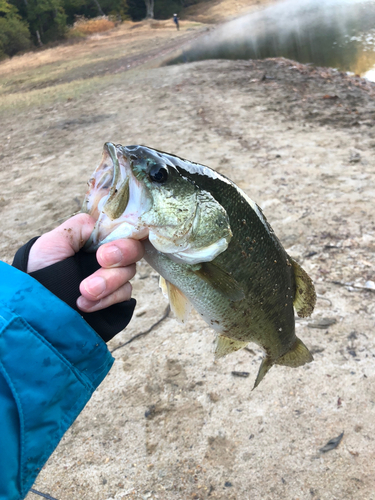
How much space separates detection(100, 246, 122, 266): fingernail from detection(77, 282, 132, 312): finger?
0.65 feet

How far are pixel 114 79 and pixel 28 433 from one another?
51.1ft

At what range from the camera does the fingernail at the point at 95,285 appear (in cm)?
145

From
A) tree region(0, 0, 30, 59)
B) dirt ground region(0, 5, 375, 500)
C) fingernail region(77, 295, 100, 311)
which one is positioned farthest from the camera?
tree region(0, 0, 30, 59)

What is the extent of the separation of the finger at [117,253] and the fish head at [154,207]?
1.3 inches

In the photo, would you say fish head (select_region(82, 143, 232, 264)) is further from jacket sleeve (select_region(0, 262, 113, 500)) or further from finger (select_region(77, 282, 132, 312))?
jacket sleeve (select_region(0, 262, 113, 500))

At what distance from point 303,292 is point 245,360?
3.81 ft

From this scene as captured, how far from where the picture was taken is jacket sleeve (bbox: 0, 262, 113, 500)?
1281 mm

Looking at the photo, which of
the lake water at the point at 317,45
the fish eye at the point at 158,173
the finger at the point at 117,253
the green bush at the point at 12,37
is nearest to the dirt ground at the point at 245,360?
the finger at the point at 117,253

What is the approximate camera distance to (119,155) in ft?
4.58

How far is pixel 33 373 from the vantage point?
134 cm

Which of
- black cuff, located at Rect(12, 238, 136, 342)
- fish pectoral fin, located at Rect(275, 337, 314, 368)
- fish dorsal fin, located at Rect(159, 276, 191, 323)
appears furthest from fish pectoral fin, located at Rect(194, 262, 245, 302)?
fish pectoral fin, located at Rect(275, 337, 314, 368)

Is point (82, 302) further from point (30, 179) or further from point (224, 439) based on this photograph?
point (30, 179)

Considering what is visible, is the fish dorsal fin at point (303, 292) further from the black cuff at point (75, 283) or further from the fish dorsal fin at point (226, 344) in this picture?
the black cuff at point (75, 283)

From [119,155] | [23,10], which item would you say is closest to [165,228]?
[119,155]
